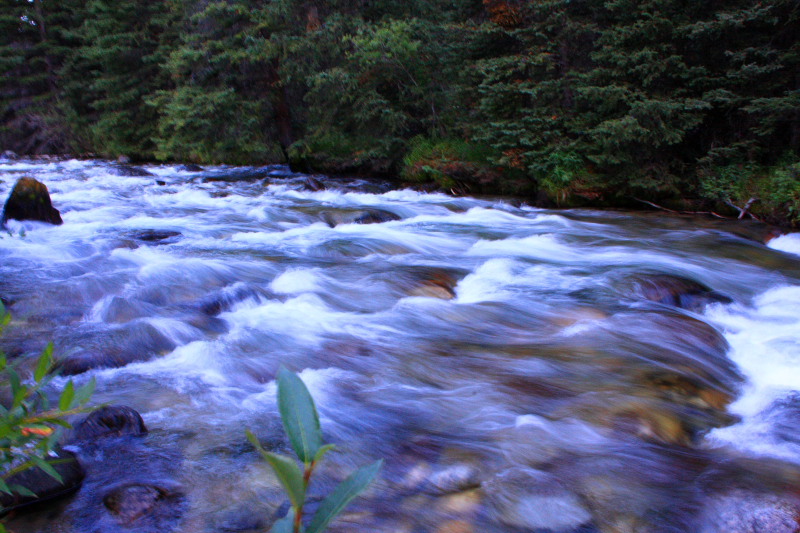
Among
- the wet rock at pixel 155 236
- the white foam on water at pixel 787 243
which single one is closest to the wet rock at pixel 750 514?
the white foam on water at pixel 787 243

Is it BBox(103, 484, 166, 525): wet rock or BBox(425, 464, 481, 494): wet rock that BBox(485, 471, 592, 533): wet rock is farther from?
BBox(103, 484, 166, 525): wet rock

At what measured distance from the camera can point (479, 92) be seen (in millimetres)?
12164

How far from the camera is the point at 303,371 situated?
4.25 m

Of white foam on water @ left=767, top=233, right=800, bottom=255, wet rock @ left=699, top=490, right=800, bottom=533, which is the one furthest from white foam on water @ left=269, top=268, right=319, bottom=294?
white foam on water @ left=767, top=233, right=800, bottom=255

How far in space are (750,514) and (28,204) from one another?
9558mm

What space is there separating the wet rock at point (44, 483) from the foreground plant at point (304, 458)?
2173 millimetres

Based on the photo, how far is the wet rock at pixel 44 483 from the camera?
7.98 ft

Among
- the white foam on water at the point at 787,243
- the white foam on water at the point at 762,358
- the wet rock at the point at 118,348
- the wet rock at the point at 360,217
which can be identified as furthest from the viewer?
the wet rock at the point at 360,217

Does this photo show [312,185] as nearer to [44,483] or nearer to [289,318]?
[289,318]

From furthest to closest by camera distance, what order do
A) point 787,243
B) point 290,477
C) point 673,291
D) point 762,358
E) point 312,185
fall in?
point 312,185, point 787,243, point 673,291, point 762,358, point 290,477

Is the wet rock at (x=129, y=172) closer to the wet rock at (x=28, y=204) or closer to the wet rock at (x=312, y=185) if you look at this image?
the wet rock at (x=312, y=185)

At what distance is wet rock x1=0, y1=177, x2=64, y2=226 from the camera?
820 centimetres

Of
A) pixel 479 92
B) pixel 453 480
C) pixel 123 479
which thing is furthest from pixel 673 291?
pixel 479 92

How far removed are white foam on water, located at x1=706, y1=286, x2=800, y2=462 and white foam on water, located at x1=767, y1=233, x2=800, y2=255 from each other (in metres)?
1.73
